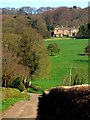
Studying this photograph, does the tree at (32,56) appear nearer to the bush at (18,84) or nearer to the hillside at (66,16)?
the bush at (18,84)

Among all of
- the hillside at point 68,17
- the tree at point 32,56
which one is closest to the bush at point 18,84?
the tree at point 32,56

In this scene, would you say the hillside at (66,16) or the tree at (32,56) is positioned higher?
the hillside at (66,16)

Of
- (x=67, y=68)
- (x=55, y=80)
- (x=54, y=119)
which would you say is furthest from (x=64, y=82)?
(x=54, y=119)

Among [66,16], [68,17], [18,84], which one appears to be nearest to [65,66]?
[18,84]

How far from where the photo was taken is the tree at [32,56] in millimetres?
47250

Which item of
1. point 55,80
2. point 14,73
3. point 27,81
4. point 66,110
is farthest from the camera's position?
point 55,80

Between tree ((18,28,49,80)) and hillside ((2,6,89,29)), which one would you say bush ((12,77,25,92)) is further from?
hillside ((2,6,89,29))

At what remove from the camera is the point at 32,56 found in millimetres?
47531

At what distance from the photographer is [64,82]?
169ft

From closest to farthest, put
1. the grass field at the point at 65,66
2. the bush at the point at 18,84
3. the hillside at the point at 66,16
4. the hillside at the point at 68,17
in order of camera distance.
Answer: the bush at the point at 18,84 → the grass field at the point at 65,66 → the hillside at the point at 68,17 → the hillside at the point at 66,16

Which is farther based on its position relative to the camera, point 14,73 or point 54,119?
point 14,73

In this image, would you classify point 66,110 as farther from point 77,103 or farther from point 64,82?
point 64,82

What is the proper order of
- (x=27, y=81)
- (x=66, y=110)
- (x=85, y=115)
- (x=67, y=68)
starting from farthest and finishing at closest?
(x=67, y=68) → (x=27, y=81) → (x=66, y=110) → (x=85, y=115)

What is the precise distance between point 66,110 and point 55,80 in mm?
45236
